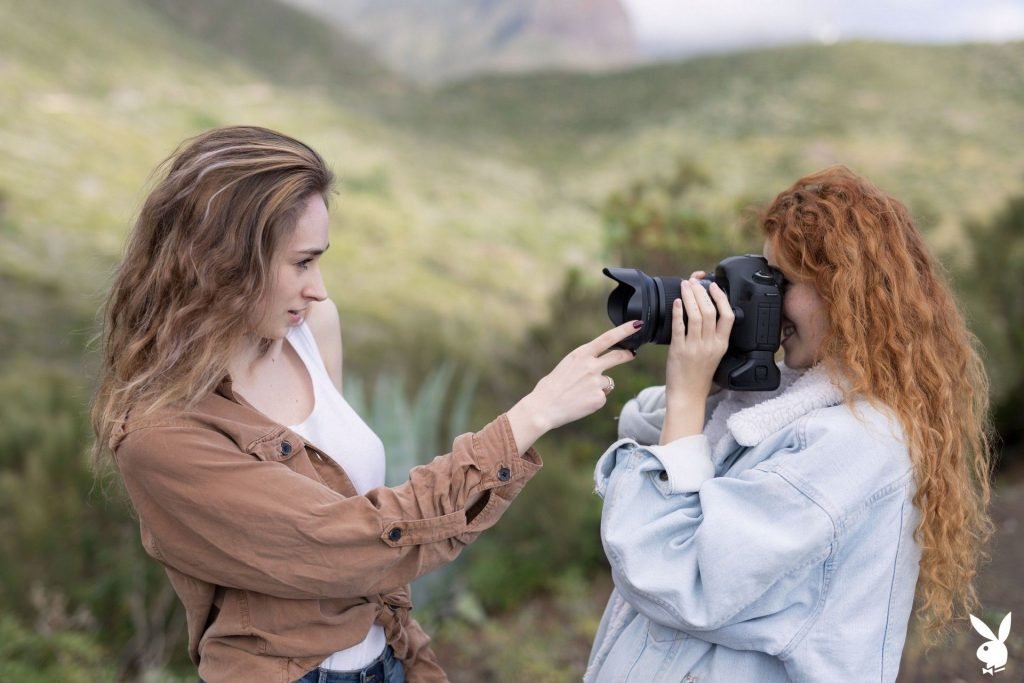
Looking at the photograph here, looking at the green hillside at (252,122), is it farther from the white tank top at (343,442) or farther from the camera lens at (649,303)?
the camera lens at (649,303)

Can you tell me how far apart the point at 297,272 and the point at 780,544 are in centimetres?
86

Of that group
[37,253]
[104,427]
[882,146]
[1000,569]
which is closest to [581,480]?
[1000,569]

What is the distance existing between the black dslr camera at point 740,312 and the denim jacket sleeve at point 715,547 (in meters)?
0.19

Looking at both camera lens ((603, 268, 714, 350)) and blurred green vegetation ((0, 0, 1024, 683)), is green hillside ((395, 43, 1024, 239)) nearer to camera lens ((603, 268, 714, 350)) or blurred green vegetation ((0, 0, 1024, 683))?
blurred green vegetation ((0, 0, 1024, 683))

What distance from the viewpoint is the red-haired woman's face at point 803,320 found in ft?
4.80

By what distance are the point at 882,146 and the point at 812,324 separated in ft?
38.7

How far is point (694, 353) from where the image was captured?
142 centimetres

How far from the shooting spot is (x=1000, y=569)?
3125 mm

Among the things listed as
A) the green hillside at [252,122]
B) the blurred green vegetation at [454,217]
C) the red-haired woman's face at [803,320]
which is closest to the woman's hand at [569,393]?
the red-haired woman's face at [803,320]

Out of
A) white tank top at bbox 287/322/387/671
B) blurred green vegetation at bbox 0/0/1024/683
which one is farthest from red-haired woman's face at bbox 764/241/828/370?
white tank top at bbox 287/322/387/671

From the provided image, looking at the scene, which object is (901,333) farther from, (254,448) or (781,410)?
(254,448)

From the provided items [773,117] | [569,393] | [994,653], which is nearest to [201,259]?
[569,393]

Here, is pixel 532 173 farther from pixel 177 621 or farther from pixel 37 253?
pixel 177 621

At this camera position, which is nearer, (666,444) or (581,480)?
(666,444)
